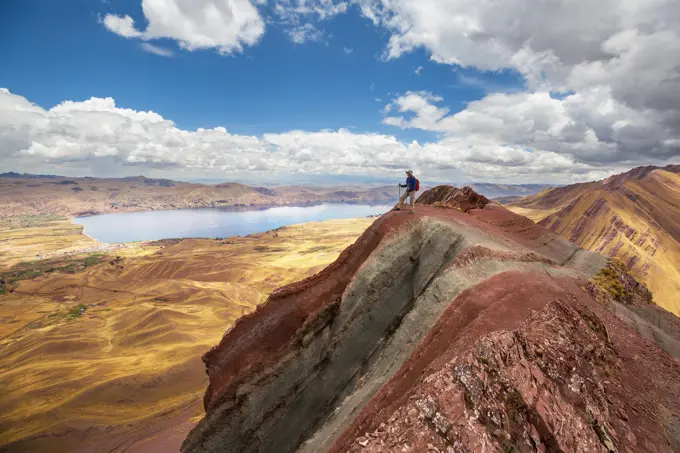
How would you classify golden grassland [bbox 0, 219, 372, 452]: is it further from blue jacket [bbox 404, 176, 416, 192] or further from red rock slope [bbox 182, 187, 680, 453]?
blue jacket [bbox 404, 176, 416, 192]

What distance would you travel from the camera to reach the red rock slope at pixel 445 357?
8281 mm

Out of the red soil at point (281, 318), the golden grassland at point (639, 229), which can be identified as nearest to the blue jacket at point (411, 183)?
the red soil at point (281, 318)

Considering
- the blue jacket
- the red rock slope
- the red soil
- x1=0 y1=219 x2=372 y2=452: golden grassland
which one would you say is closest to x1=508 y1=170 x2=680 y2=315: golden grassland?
the red rock slope

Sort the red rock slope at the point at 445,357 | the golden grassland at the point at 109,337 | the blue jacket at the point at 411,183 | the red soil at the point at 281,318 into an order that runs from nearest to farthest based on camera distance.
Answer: the red rock slope at the point at 445,357
the red soil at the point at 281,318
the blue jacket at the point at 411,183
the golden grassland at the point at 109,337

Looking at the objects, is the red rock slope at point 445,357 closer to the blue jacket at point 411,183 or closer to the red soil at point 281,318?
the red soil at point 281,318

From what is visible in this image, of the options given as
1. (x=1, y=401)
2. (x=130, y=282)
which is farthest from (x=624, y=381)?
(x=130, y=282)

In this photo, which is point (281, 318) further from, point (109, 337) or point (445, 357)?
point (109, 337)

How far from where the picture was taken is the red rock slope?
8.28m

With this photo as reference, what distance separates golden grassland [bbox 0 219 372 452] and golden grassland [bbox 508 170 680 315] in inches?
3516

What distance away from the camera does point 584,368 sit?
1029cm

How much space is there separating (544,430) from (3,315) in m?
102

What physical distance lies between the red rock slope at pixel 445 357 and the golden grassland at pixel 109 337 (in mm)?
25566

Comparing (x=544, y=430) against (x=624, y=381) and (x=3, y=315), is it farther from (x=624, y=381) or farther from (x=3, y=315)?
(x=3, y=315)

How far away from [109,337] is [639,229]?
146034 mm
